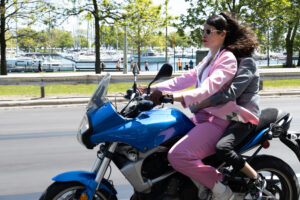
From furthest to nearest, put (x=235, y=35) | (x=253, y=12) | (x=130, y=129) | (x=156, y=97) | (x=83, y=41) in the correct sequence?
(x=83, y=41) < (x=253, y=12) < (x=235, y=35) < (x=130, y=129) < (x=156, y=97)

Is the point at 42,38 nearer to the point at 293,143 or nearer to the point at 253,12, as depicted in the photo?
the point at 253,12

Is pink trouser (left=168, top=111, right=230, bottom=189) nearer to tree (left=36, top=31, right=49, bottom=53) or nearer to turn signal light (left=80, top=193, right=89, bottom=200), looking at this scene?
turn signal light (left=80, top=193, right=89, bottom=200)

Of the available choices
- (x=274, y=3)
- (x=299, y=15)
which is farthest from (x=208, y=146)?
(x=299, y=15)

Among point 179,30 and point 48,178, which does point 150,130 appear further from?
point 179,30

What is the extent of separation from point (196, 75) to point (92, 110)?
98 centimetres

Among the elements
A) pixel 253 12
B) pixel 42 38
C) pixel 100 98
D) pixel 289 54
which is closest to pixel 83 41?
pixel 289 54

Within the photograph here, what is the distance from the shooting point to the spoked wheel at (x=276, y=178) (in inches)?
127

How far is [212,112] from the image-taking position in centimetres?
302

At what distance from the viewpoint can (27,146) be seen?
6625mm

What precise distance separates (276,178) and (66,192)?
163 centimetres

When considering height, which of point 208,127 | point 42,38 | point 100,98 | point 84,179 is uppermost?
point 42,38

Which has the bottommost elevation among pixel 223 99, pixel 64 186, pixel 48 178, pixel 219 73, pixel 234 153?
pixel 48 178

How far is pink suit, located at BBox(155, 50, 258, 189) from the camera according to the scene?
2.88 m

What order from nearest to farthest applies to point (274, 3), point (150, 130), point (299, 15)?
point (150, 130), point (274, 3), point (299, 15)
